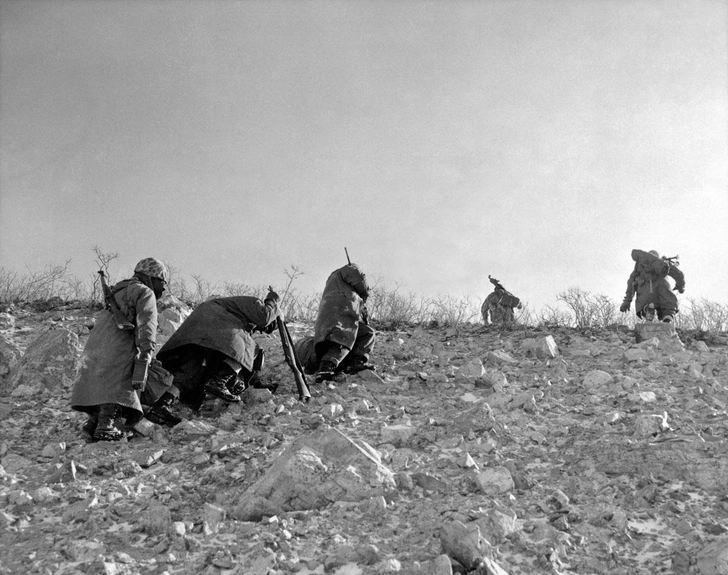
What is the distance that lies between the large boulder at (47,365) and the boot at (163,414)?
139 cm

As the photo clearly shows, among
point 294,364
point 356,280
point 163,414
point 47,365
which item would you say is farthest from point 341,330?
point 47,365

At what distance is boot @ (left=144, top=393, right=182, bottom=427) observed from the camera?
555cm

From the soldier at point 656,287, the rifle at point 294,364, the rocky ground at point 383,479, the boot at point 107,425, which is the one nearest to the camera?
the rocky ground at point 383,479

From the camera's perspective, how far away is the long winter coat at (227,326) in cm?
603

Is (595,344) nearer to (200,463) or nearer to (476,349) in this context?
(476,349)

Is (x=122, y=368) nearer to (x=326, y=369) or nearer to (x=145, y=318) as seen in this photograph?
(x=145, y=318)

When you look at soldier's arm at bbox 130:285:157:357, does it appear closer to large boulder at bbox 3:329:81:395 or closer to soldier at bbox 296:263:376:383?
large boulder at bbox 3:329:81:395

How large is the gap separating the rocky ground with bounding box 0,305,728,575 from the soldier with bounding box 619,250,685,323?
293 centimetres

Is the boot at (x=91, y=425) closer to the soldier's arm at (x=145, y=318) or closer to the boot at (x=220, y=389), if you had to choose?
the soldier's arm at (x=145, y=318)

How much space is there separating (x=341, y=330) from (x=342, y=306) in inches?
12.4

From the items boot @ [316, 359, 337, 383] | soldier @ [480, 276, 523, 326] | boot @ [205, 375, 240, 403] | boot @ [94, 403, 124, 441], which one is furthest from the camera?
soldier @ [480, 276, 523, 326]

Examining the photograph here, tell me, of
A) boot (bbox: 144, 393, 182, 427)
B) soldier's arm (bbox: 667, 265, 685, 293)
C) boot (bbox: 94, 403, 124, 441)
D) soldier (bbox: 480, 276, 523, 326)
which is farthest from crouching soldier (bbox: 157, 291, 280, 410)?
soldier's arm (bbox: 667, 265, 685, 293)

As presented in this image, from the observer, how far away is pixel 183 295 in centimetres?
1190

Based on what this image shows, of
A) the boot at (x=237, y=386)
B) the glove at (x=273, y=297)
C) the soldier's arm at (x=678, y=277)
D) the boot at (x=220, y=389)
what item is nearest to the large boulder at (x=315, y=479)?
the boot at (x=220, y=389)
